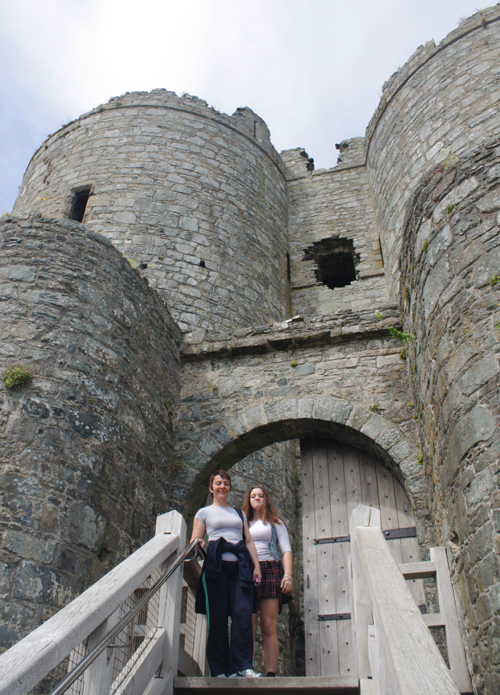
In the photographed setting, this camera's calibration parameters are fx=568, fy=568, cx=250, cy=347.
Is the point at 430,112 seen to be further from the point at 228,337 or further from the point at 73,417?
the point at 73,417

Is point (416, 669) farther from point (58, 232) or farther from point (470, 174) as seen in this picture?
point (58, 232)

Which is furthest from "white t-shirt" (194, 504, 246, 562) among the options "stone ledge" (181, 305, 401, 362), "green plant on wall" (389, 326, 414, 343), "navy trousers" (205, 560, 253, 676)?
"green plant on wall" (389, 326, 414, 343)

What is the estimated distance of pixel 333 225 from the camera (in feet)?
35.8

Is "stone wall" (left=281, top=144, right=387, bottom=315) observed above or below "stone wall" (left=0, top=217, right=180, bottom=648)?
above

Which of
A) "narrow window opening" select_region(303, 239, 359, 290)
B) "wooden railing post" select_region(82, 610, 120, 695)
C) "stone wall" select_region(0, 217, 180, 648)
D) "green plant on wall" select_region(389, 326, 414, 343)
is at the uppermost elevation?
"narrow window opening" select_region(303, 239, 359, 290)

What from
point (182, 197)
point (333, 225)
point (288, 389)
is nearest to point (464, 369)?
point (288, 389)

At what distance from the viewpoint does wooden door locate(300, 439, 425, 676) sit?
483 centimetres

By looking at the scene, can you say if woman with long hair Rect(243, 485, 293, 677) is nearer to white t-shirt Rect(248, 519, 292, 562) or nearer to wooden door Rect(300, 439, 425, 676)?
white t-shirt Rect(248, 519, 292, 562)

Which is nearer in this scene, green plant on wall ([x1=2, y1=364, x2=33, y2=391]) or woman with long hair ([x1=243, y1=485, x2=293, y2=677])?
woman with long hair ([x1=243, y1=485, x2=293, y2=677])

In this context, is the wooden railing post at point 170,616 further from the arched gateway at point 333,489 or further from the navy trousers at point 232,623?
the arched gateway at point 333,489

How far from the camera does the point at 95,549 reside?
12.3ft

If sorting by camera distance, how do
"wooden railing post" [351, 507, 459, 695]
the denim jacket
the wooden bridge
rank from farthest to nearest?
the denim jacket → the wooden bridge → "wooden railing post" [351, 507, 459, 695]

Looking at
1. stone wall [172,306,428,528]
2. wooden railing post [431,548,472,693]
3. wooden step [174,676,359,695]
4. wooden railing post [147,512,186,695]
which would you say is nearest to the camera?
wooden step [174,676,359,695]

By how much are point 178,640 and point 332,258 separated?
882cm
